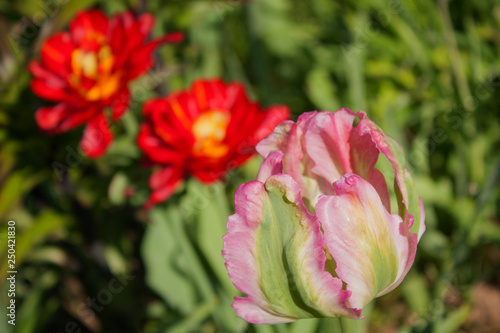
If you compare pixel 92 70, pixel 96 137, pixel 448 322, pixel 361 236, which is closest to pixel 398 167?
pixel 361 236

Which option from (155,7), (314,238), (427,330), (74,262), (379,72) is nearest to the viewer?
(314,238)

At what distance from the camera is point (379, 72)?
3.49ft

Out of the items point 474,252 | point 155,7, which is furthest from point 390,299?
point 155,7

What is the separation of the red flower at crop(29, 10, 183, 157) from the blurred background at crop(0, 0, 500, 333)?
1.4 inches

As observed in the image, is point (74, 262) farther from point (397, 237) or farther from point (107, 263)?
point (397, 237)

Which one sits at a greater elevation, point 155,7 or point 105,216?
point 155,7

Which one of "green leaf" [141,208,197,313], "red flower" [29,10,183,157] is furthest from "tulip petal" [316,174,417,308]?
"green leaf" [141,208,197,313]

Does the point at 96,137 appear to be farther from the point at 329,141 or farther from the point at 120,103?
the point at 329,141

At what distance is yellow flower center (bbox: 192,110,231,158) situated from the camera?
2.27 feet

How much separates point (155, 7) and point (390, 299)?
0.67 m

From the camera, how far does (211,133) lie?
0.73 m

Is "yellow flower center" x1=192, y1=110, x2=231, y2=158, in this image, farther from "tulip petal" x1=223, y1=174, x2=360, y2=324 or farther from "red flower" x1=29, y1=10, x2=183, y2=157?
"tulip petal" x1=223, y1=174, x2=360, y2=324

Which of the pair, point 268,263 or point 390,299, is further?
point 390,299

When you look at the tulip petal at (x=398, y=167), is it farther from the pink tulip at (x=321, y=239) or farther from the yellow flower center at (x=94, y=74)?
the yellow flower center at (x=94, y=74)
